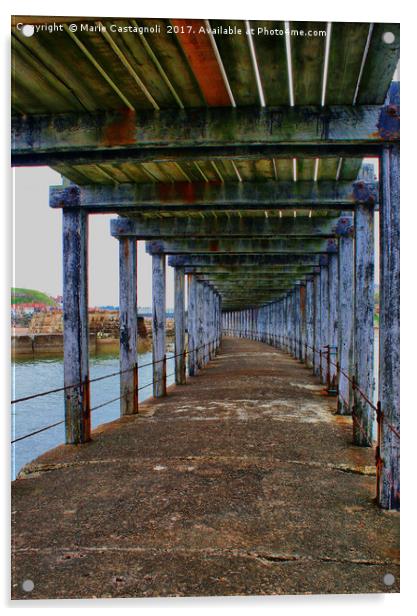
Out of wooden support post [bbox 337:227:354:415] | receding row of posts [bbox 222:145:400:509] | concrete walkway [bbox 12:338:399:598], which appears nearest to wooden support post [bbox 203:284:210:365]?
receding row of posts [bbox 222:145:400:509]

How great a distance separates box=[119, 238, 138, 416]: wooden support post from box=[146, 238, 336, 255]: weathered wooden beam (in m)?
2.45

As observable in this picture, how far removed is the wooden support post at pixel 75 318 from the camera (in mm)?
7148

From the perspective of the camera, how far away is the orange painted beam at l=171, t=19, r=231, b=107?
3779 millimetres

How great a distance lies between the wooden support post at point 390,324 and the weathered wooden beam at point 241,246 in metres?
7.45

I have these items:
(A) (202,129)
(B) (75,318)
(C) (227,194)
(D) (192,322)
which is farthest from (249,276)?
(A) (202,129)

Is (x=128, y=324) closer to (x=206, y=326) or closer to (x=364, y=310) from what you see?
(x=364, y=310)

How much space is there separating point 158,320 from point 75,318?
4.97 metres

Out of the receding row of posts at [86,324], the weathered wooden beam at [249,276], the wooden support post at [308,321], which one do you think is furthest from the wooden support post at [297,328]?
the receding row of posts at [86,324]

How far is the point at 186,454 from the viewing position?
6.57m

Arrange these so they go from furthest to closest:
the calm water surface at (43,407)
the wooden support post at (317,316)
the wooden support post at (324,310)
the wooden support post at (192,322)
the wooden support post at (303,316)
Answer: the wooden support post at (303,316) < the wooden support post at (192,322) < the wooden support post at (317,316) < the calm water surface at (43,407) < the wooden support post at (324,310)

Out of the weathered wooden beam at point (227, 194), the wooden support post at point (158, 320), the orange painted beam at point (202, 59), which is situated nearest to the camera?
the orange painted beam at point (202, 59)

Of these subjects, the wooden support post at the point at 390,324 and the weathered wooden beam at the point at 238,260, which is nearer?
the wooden support post at the point at 390,324

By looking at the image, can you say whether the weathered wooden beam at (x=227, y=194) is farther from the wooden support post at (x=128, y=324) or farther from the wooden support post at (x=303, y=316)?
the wooden support post at (x=303, y=316)

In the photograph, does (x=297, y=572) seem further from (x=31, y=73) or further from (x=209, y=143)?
(x=31, y=73)
